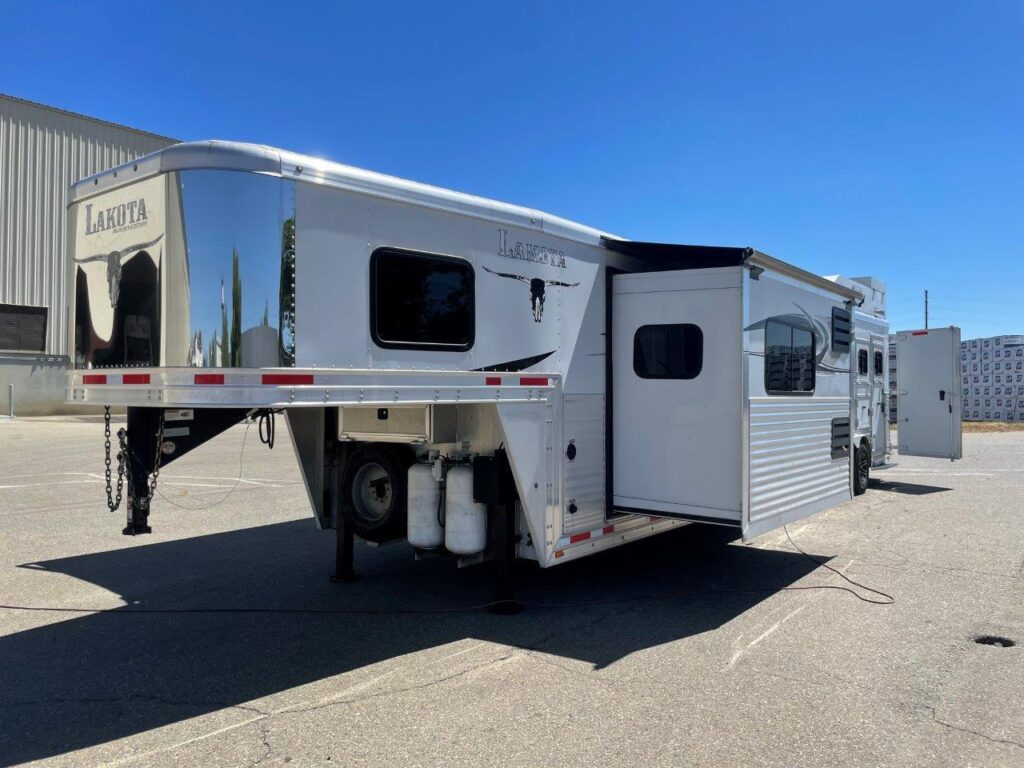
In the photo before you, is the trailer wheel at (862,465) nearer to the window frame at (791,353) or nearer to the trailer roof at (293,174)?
the window frame at (791,353)

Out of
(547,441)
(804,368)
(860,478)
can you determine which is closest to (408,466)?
(547,441)

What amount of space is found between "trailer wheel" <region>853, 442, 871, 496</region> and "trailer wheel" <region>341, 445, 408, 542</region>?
7.96 meters

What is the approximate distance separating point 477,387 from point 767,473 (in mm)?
2509

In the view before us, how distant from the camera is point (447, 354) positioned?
5188 millimetres

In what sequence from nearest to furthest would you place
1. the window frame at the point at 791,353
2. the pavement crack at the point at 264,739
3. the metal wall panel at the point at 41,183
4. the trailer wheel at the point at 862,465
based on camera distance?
the pavement crack at the point at 264,739, the window frame at the point at 791,353, the trailer wheel at the point at 862,465, the metal wall panel at the point at 41,183

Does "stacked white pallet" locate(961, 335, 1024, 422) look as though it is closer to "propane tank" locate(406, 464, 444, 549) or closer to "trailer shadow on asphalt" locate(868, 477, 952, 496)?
"trailer shadow on asphalt" locate(868, 477, 952, 496)

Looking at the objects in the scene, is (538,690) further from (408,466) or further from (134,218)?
(134,218)

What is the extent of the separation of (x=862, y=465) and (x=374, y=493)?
8581 mm

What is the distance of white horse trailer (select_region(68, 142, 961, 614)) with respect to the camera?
4320mm

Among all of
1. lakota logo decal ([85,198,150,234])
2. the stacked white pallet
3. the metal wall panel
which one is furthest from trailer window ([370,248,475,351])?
the stacked white pallet

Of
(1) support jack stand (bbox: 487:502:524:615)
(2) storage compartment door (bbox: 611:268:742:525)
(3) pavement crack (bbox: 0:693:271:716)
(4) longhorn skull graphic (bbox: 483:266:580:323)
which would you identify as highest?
(4) longhorn skull graphic (bbox: 483:266:580:323)

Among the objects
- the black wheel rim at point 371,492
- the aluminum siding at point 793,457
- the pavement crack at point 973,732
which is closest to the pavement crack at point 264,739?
the black wheel rim at point 371,492

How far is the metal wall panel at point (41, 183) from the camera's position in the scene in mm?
22672

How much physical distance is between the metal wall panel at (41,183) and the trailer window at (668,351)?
2094cm
